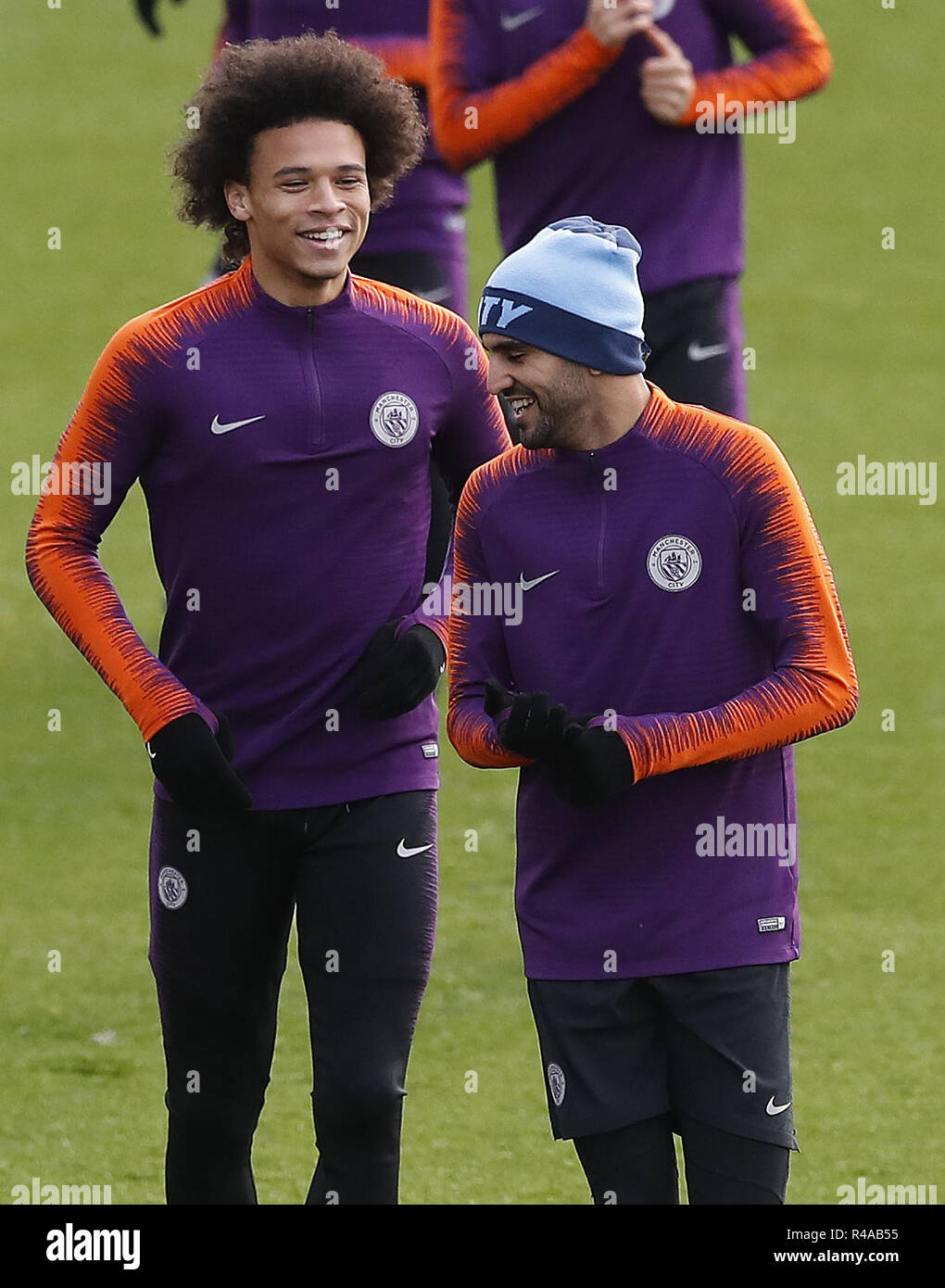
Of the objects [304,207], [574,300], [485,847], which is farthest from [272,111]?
[485,847]

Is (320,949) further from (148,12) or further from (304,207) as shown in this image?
(148,12)

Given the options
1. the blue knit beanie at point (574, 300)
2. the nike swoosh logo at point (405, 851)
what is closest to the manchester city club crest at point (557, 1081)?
the nike swoosh logo at point (405, 851)

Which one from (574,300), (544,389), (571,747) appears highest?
(574,300)

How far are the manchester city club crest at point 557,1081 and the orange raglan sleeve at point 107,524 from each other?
2.59 ft

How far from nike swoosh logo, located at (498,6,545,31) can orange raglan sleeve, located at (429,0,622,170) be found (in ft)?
0.16

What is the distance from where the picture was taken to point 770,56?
660 centimetres

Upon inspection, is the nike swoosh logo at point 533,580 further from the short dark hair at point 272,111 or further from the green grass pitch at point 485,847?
the green grass pitch at point 485,847

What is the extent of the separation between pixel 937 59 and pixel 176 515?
17.4m

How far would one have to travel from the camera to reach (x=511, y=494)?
160 inches

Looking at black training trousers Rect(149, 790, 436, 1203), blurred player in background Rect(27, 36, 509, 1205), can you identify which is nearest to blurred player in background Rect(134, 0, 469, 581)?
blurred player in background Rect(27, 36, 509, 1205)

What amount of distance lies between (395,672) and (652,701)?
488mm

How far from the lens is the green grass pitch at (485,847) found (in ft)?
18.6

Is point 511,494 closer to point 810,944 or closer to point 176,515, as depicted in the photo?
point 176,515
